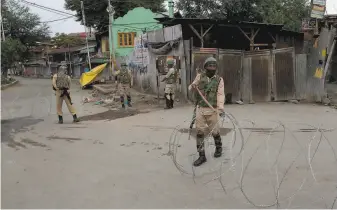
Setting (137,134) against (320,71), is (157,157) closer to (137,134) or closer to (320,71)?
(137,134)

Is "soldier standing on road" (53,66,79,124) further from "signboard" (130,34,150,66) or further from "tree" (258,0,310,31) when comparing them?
"tree" (258,0,310,31)

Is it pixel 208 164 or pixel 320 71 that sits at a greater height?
pixel 320 71

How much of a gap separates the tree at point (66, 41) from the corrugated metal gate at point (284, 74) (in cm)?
5125

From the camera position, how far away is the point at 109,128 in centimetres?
973

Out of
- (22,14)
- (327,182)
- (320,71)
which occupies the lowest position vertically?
(327,182)

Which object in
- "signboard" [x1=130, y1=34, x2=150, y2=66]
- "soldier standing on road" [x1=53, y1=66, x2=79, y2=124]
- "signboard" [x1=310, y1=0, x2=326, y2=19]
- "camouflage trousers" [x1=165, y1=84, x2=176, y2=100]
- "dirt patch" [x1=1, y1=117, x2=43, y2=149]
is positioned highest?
"signboard" [x1=310, y1=0, x2=326, y2=19]

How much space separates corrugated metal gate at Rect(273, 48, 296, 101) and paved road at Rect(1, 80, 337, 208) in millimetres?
4225

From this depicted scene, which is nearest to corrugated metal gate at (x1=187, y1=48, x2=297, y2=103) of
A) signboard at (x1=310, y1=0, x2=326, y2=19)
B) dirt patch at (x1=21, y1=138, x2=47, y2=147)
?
signboard at (x1=310, y1=0, x2=326, y2=19)

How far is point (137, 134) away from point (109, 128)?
117 cm

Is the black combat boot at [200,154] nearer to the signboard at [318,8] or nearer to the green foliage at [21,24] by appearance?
the signboard at [318,8]

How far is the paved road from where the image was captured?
15.2ft

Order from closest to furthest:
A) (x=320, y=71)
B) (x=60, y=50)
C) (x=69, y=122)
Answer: (x=69, y=122) → (x=320, y=71) → (x=60, y=50)

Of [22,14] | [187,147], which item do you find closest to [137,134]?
[187,147]

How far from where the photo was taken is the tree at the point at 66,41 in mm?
62219
